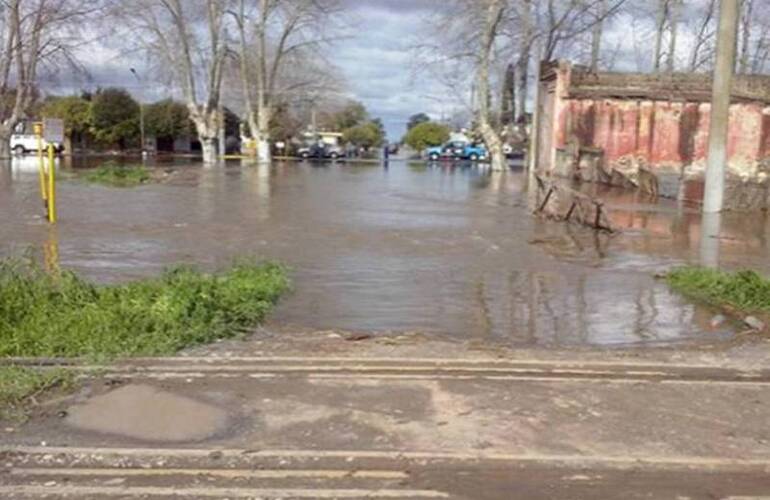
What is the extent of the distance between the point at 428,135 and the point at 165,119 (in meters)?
32.7

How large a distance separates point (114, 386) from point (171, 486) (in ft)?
5.71

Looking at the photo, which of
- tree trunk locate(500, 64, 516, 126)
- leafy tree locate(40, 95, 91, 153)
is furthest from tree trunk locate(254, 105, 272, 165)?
leafy tree locate(40, 95, 91, 153)

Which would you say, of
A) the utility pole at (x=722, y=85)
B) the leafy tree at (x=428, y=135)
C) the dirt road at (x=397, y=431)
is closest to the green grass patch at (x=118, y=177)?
the utility pole at (x=722, y=85)

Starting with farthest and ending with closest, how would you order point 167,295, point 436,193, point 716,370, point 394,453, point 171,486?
point 436,193 → point 167,295 → point 716,370 → point 394,453 → point 171,486

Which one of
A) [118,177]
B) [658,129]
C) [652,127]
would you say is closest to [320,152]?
[652,127]

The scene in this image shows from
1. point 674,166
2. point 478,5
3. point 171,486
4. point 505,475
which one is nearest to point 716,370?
point 505,475

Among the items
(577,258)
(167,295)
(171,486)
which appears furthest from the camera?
(577,258)

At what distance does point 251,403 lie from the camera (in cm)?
563

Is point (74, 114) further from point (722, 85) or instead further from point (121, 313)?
point (121, 313)

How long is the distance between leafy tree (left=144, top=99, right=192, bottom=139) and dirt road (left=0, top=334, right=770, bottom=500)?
8167 centimetres

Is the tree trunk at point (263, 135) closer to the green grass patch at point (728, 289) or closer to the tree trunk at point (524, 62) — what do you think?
the tree trunk at point (524, 62)

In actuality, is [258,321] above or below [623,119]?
below

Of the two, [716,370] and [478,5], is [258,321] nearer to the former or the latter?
[716,370]

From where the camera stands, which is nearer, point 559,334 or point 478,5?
point 559,334
